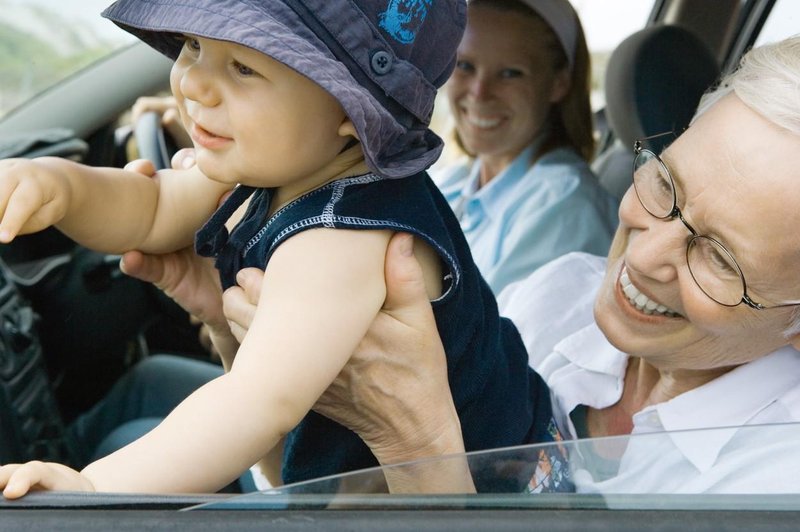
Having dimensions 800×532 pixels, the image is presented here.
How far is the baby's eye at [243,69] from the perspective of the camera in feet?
4.09

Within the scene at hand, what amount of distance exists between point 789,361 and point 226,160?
0.96 metres

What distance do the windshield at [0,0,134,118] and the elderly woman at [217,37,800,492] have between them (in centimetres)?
290

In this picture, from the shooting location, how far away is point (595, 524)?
969mm

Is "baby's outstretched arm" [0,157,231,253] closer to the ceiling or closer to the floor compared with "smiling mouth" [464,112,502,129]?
closer to the ceiling

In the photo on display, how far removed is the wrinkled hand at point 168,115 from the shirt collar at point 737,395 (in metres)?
1.78

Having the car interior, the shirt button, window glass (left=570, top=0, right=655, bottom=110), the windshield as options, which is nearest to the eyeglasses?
the car interior

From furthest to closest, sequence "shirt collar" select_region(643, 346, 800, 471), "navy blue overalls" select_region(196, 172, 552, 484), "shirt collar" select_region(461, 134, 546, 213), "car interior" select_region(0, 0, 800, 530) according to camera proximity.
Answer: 1. "shirt collar" select_region(461, 134, 546, 213)
2. "car interior" select_region(0, 0, 800, 530)
3. "shirt collar" select_region(643, 346, 800, 471)
4. "navy blue overalls" select_region(196, 172, 552, 484)

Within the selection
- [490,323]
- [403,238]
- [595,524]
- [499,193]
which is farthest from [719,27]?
[595,524]

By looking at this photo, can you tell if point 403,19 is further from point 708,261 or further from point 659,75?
point 659,75

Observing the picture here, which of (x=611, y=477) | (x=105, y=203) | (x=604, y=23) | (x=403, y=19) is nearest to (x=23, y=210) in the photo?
(x=105, y=203)

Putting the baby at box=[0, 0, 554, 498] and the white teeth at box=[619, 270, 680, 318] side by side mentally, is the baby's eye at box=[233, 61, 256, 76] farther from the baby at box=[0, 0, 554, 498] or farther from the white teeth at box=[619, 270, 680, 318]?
the white teeth at box=[619, 270, 680, 318]

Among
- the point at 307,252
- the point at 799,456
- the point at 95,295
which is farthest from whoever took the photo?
the point at 95,295

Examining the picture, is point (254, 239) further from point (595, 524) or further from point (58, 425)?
point (58, 425)

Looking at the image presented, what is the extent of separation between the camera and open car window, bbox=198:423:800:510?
3.31 feet
